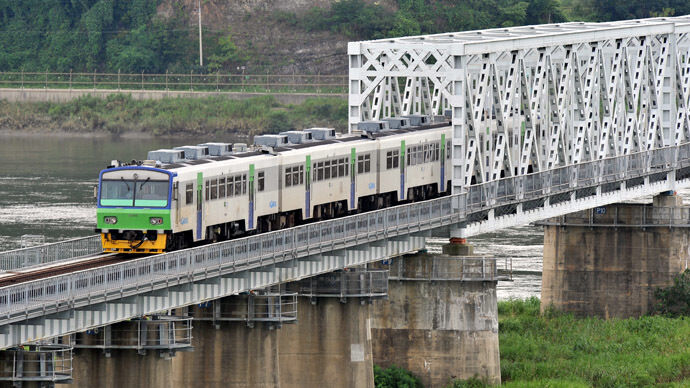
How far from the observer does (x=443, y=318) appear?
73.6 meters

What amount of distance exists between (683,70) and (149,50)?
90498 mm

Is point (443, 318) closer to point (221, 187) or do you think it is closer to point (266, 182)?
point (266, 182)

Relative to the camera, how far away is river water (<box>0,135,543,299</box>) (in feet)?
335

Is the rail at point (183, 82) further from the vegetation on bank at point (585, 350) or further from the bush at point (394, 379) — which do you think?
the bush at point (394, 379)

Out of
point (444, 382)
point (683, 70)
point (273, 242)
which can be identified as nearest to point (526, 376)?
point (444, 382)

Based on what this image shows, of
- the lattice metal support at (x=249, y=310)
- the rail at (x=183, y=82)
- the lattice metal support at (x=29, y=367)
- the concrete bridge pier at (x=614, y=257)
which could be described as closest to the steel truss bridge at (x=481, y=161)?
the lattice metal support at (x=29, y=367)

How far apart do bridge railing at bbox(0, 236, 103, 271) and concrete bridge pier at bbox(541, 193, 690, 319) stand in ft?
126

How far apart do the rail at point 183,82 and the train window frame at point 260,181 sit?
114480 mm

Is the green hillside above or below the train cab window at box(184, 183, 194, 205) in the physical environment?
above

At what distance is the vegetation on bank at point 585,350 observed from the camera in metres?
77.1

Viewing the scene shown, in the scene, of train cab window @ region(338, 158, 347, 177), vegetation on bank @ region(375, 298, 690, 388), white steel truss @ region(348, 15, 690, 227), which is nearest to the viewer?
train cab window @ region(338, 158, 347, 177)

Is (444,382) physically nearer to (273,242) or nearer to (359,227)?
(359,227)

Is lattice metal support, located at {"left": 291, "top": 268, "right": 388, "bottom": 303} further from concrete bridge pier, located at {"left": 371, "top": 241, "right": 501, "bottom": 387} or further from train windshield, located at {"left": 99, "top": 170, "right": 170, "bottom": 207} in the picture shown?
train windshield, located at {"left": 99, "top": 170, "right": 170, "bottom": 207}

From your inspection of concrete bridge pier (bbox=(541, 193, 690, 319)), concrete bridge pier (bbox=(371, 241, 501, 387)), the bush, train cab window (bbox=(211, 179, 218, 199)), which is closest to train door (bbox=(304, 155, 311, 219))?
train cab window (bbox=(211, 179, 218, 199))
